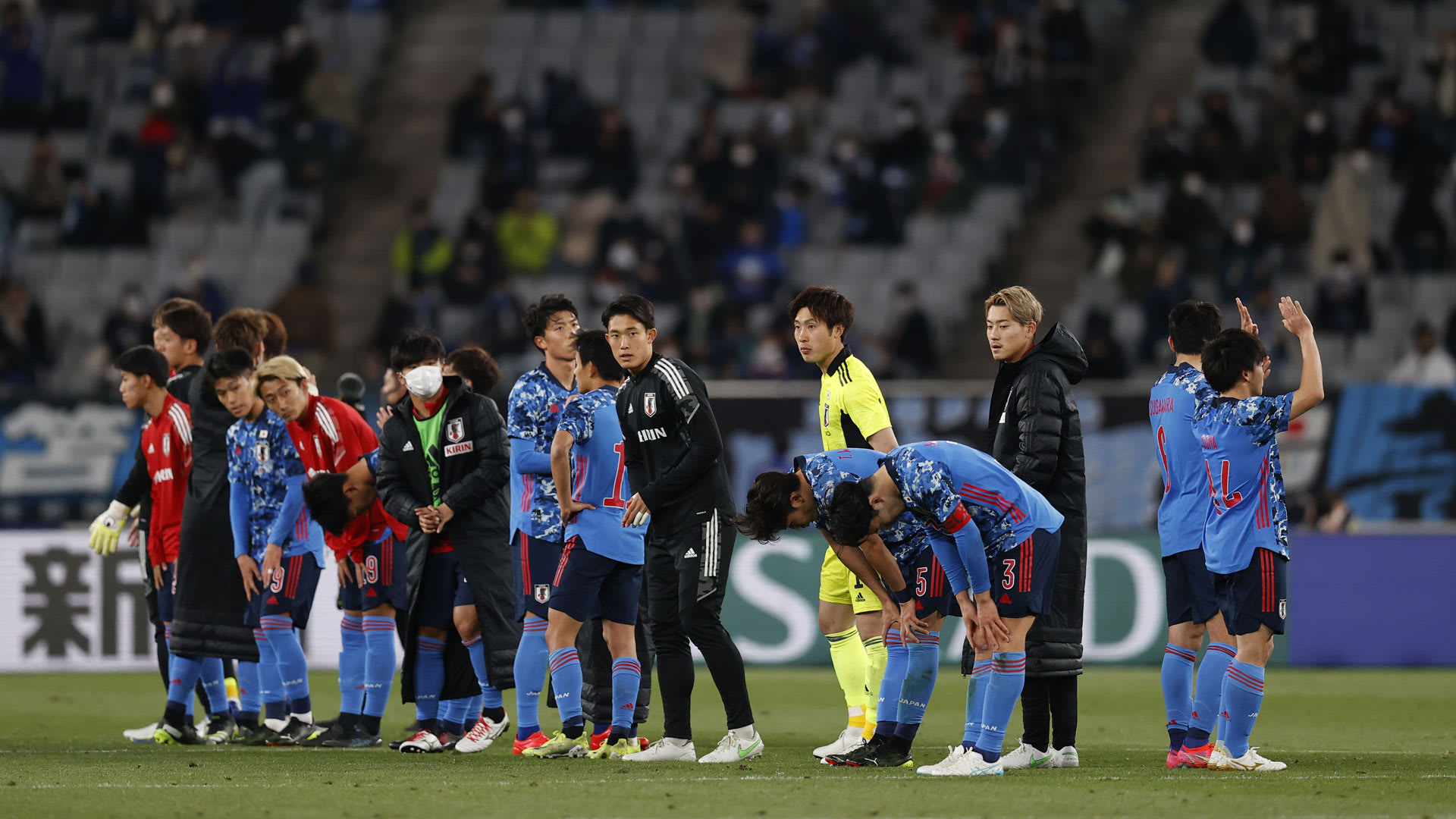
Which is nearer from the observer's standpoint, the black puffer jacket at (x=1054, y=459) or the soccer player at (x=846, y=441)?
the black puffer jacket at (x=1054, y=459)

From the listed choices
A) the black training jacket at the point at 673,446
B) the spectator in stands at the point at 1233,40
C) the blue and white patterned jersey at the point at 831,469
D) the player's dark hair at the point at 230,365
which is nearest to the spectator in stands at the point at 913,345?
the spectator in stands at the point at 1233,40

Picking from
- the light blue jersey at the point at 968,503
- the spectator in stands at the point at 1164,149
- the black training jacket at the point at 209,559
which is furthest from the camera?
the spectator in stands at the point at 1164,149

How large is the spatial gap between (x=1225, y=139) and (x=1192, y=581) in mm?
14765

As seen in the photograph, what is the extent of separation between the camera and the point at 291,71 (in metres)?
24.8

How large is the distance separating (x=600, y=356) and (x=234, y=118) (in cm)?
1666

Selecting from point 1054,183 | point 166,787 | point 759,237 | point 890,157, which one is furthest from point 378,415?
point 1054,183

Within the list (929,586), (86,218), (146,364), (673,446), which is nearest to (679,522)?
(673,446)

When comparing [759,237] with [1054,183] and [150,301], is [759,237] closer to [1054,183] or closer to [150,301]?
[1054,183]

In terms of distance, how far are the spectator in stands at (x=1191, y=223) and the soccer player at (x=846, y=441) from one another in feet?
43.1

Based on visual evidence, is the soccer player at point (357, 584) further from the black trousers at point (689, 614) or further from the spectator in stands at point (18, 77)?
the spectator in stands at point (18, 77)

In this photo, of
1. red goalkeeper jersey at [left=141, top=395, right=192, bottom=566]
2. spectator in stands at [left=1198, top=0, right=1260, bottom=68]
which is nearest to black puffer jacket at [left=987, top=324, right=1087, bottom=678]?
red goalkeeper jersey at [left=141, top=395, right=192, bottom=566]

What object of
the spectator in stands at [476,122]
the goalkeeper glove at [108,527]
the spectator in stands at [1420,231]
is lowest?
the goalkeeper glove at [108,527]

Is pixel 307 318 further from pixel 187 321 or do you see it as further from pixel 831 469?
pixel 831 469

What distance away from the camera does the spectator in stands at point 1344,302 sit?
2042 centimetres
